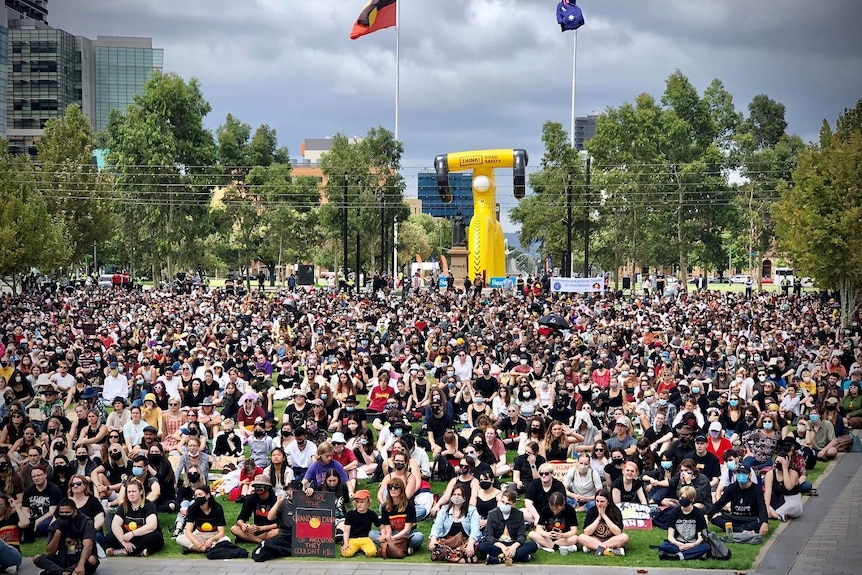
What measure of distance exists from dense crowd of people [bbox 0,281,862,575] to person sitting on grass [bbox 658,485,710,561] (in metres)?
0.02

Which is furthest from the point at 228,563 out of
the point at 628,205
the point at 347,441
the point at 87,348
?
the point at 628,205

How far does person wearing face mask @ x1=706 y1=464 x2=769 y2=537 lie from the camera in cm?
1227

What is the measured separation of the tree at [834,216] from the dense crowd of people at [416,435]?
18.9 ft

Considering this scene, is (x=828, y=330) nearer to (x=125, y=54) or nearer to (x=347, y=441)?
(x=347, y=441)

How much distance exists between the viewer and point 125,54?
5610 inches

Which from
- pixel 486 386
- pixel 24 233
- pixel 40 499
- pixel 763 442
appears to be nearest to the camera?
pixel 40 499

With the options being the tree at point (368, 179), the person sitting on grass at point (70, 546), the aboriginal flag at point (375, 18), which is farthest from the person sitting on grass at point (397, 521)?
the tree at point (368, 179)

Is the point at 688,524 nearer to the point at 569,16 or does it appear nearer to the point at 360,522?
the point at 360,522

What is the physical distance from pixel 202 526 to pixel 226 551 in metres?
0.46

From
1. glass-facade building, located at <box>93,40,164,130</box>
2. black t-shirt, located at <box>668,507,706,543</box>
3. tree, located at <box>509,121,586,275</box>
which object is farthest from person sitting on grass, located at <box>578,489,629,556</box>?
glass-facade building, located at <box>93,40,164,130</box>

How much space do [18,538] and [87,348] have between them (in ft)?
45.3

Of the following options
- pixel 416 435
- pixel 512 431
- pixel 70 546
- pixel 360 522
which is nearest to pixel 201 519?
pixel 70 546

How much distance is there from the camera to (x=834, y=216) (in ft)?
116

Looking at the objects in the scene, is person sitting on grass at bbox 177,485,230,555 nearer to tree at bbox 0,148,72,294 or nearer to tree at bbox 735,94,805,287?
tree at bbox 0,148,72,294
